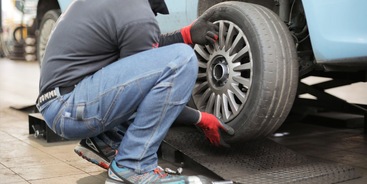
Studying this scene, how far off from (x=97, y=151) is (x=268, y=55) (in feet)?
3.30

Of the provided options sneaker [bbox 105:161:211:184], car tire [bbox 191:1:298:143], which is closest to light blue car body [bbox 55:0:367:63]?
car tire [bbox 191:1:298:143]

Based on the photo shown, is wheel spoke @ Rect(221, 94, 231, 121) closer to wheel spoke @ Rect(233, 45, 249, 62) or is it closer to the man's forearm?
wheel spoke @ Rect(233, 45, 249, 62)

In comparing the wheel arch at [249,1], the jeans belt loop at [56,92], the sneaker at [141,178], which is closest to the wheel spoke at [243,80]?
the sneaker at [141,178]

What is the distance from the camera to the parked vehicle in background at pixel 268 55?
2521 millimetres

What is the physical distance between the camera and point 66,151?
11.3 ft

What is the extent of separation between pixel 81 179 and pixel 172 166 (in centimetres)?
55

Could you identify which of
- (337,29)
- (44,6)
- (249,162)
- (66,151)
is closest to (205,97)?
(249,162)

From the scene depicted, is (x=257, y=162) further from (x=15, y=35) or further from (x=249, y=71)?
(x=15, y=35)

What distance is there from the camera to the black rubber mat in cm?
262

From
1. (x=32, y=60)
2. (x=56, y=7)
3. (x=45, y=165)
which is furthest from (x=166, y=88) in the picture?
(x=32, y=60)

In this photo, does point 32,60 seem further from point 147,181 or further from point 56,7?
point 147,181

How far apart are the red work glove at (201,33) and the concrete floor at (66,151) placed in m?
0.89

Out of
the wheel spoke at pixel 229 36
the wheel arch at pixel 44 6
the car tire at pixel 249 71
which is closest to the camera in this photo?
the car tire at pixel 249 71

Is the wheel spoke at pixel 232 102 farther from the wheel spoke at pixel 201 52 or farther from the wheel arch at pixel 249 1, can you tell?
the wheel arch at pixel 249 1
